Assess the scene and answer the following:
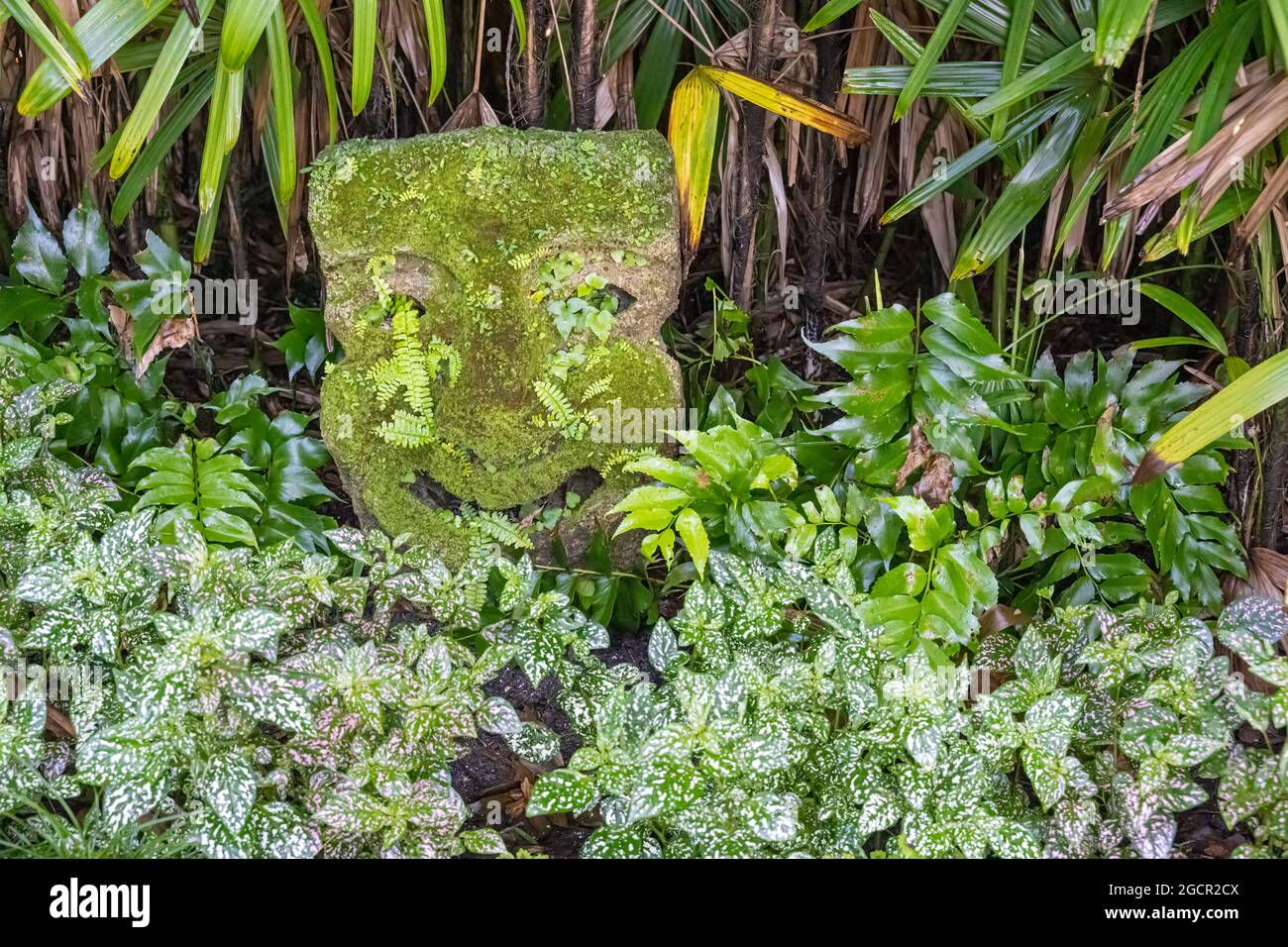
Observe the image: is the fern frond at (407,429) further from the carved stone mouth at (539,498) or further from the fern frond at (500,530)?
the fern frond at (500,530)

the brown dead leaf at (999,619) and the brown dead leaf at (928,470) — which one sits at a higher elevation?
the brown dead leaf at (928,470)

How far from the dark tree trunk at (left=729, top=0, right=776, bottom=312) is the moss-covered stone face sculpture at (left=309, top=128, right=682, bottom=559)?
12.8 inches

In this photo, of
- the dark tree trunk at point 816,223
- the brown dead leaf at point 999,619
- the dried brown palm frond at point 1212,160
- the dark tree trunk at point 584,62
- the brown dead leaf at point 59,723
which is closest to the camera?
the dried brown palm frond at point 1212,160

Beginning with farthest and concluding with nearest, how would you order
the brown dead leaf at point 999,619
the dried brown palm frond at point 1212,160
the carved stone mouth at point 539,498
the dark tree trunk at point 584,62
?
the carved stone mouth at point 539,498, the dark tree trunk at point 584,62, the brown dead leaf at point 999,619, the dried brown palm frond at point 1212,160

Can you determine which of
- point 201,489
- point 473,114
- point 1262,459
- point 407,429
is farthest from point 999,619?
point 201,489

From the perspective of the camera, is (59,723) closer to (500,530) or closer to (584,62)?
(500,530)

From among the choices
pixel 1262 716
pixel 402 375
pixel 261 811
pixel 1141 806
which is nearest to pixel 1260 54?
pixel 1262 716

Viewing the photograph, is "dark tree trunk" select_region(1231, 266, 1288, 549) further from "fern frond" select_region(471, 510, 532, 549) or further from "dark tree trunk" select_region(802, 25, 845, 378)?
"fern frond" select_region(471, 510, 532, 549)

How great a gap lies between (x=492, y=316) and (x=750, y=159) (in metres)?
0.80

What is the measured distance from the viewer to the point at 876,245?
144 inches

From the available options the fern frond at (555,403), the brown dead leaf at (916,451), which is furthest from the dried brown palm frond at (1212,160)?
the fern frond at (555,403)

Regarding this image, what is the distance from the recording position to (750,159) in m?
2.83

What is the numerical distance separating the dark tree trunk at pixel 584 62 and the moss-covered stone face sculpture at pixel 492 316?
18 cm

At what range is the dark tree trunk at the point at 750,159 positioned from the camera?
2.60 metres
